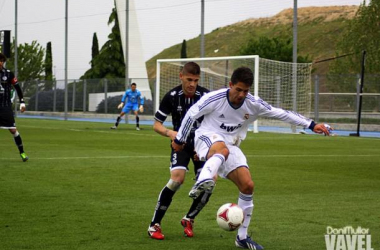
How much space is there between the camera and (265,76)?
3334cm

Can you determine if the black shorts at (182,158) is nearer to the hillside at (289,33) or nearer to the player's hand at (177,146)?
the player's hand at (177,146)

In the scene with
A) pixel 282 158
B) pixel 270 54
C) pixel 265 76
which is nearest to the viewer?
pixel 282 158

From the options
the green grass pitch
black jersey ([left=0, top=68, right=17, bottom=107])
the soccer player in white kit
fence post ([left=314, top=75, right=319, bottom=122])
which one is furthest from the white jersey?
fence post ([left=314, top=75, right=319, bottom=122])

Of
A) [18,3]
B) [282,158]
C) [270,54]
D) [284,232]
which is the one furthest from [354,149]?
[270,54]

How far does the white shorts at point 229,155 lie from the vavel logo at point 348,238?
1.18 metres

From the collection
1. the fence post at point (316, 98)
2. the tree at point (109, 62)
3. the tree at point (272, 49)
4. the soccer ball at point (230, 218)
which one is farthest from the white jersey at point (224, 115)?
the tree at point (109, 62)

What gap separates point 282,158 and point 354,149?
4.26 metres

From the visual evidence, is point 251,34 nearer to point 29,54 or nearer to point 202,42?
point 29,54

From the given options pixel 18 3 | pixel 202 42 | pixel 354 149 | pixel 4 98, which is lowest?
pixel 354 149

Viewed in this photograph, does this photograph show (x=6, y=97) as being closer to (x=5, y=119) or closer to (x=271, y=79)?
(x=5, y=119)

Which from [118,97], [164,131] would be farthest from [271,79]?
[164,131]

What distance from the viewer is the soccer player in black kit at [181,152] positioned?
848 centimetres

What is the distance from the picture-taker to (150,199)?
442 inches

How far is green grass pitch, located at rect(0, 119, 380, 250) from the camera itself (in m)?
8.16
